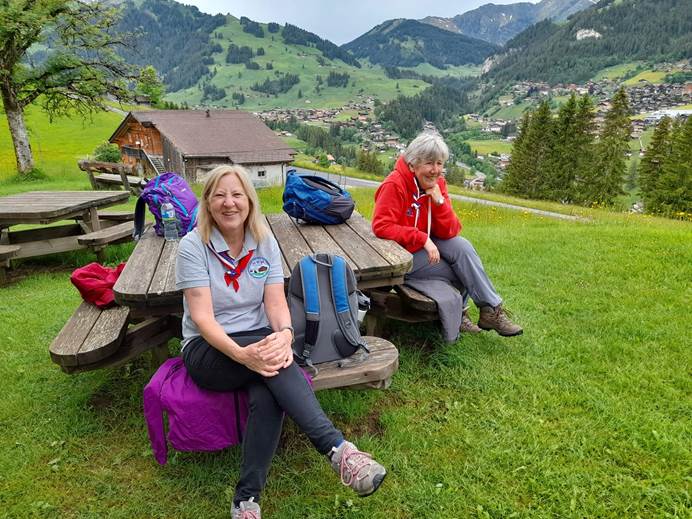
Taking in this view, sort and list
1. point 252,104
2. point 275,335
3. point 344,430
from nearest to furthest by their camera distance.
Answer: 1. point 275,335
2. point 344,430
3. point 252,104

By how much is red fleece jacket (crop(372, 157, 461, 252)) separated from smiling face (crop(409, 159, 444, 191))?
0.19 feet

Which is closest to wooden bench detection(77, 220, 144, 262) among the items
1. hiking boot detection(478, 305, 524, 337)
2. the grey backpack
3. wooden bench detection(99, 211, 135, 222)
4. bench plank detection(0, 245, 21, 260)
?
bench plank detection(0, 245, 21, 260)

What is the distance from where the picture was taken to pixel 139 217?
14.3ft

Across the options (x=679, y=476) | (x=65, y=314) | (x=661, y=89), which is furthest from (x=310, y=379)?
(x=661, y=89)

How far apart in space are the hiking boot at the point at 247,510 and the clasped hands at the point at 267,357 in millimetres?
687

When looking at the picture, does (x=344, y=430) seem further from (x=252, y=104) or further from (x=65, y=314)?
(x=252, y=104)

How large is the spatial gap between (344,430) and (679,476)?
6.90 ft

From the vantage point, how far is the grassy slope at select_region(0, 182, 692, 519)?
8.66ft

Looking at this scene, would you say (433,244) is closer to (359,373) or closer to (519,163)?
(359,373)

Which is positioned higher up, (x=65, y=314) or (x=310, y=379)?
(x=310, y=379)

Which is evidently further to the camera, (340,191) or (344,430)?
(340,191)

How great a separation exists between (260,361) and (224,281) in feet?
1.99

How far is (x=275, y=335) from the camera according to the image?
262cm

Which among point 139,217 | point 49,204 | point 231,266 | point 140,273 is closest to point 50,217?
point 49,204
